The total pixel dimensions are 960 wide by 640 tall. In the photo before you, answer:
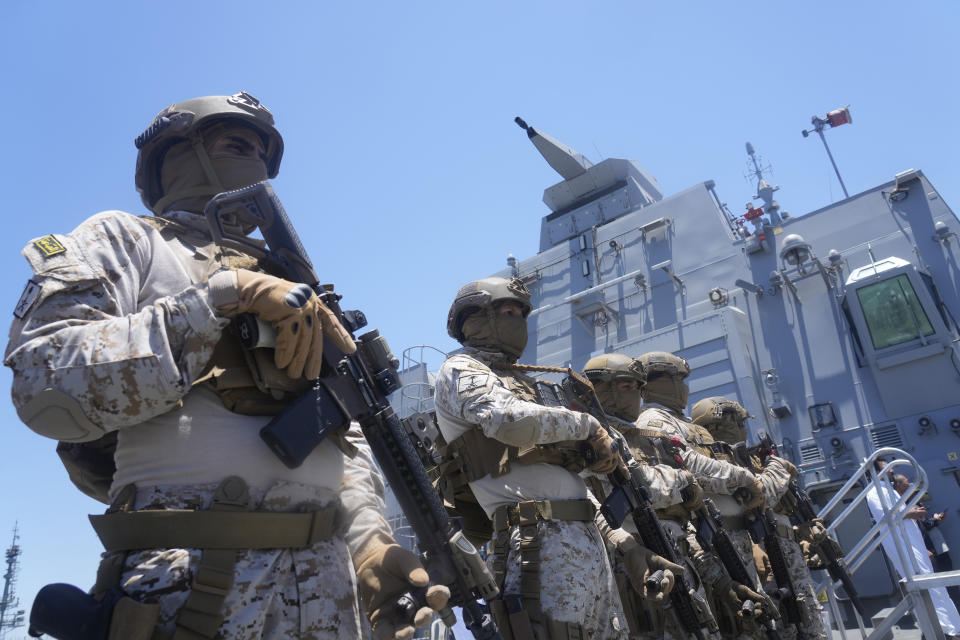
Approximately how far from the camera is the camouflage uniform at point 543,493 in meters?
3.17

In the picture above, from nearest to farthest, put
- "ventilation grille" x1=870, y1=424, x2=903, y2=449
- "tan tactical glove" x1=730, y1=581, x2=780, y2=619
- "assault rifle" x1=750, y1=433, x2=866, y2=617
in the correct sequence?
"tan tactical glove" x1=730, y1=581, x2=780, y2=619
"assault rifle" x1=750, y1=433, x2=866, y2=617
"ventilation grille" x1=870, y1=424, x2=903, y2=449

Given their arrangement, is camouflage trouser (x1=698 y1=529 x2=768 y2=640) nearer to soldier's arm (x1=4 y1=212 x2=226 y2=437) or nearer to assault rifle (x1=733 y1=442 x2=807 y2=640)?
assault rifle (x1=733 y1=442 x2=807 y2=640)

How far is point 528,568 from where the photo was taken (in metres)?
3.23

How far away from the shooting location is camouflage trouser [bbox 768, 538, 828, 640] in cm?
601

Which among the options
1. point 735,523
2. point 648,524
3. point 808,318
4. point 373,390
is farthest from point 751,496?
point 808,318

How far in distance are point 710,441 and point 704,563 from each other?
172 centimetres

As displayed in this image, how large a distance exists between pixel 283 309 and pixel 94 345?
1.21 ft

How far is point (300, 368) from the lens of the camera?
1571mm

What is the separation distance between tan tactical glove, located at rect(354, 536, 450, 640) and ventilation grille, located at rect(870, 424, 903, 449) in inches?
399

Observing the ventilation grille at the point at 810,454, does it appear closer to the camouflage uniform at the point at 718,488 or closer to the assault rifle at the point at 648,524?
the camouflage uniform at the point at 718,488

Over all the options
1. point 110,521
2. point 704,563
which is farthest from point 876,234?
point 110,521

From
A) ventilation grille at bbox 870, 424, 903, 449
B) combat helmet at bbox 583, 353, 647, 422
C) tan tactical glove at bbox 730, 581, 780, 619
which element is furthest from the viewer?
ventilation grille at bbox 870, 424, 903, 449

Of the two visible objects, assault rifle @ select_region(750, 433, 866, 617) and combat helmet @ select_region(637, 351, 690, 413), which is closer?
combat helmet @ select_region(637, 351, 690, 413)

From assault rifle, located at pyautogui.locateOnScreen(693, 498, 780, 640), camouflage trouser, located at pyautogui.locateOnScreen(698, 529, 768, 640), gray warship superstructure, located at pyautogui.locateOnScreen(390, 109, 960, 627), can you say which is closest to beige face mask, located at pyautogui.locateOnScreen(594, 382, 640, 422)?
assault rifle, located at pyautogui.locateOnScreen(693, 498, 780, 640)
